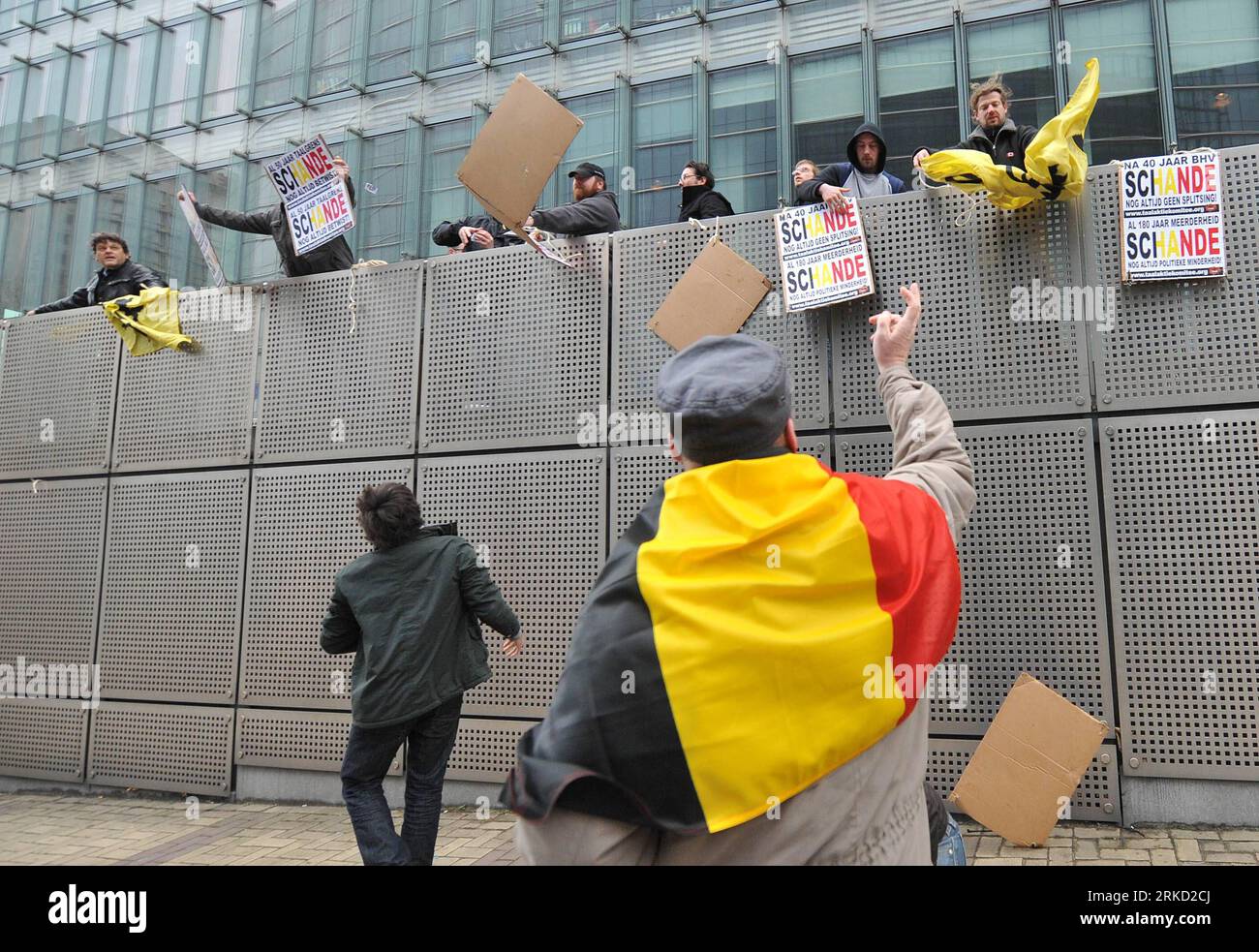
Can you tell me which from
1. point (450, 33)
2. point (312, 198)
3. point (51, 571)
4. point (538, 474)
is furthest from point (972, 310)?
point (450, 33)

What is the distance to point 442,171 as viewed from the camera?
20.7 m

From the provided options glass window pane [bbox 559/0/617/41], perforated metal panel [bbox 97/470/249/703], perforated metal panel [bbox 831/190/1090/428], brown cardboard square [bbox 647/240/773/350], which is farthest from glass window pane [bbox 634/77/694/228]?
perforated metal panel [bbox 831/190/1090/428]

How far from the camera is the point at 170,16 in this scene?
2389 centimetres

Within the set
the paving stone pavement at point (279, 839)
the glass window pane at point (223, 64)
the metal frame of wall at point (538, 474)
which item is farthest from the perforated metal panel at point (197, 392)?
the glass window pane at point (223, 64)

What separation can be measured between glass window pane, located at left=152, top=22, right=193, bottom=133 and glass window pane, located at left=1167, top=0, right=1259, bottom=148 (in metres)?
21.1

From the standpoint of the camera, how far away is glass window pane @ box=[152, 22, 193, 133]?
76.6ft

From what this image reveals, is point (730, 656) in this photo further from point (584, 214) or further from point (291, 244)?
point (291, 244)

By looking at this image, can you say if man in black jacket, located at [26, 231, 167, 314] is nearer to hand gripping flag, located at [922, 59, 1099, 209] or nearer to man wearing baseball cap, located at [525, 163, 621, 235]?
man wearing baseball cap, located at [525, 163, 621, 235]

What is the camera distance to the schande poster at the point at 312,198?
7.38m

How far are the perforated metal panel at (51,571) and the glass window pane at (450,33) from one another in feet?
49.9

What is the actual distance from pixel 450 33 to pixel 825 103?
847 cm

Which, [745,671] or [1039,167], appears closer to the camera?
[745,671]

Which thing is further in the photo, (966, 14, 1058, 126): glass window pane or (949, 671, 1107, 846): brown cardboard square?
(966, 14, 1058, 126): glass window pane
